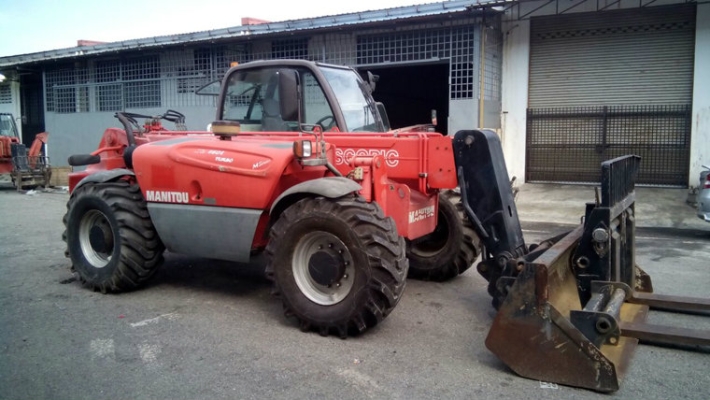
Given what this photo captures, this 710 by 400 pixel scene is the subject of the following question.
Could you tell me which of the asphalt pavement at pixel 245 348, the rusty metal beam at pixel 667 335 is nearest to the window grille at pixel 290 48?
A: the asphalt pavement at pixel 245 348

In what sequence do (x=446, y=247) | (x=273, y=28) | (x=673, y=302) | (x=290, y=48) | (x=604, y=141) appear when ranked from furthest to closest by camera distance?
(x=290, y=48)
(x=273, y=28)
(x=604, y=141)
(x=446, y=247)
(x=673, y=302)

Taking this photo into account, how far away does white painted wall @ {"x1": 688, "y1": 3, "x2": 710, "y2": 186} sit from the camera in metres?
14.1

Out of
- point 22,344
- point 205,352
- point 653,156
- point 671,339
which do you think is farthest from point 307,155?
point 653,156

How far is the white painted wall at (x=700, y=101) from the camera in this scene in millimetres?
14055

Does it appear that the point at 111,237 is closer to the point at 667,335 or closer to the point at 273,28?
the point at 667,335

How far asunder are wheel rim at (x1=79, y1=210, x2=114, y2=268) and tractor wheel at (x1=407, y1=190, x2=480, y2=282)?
3257 mm

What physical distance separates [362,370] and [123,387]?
1637mm

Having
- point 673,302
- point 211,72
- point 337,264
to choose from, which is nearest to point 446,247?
point 337,264

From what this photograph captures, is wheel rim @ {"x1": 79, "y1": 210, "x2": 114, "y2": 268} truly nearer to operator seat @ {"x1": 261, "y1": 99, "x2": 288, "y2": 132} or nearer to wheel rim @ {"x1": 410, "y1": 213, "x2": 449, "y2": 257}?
operator seat @ {"x1": 261, "y1": 99, "x2": 288, "y2": 132}

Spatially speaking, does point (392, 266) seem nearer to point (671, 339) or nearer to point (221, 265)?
point (671, 339)

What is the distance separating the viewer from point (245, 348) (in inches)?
189

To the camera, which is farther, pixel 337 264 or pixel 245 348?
pixel 337 264

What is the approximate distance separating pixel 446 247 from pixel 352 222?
2174mm

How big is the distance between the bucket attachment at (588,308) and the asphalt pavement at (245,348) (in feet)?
0.47
